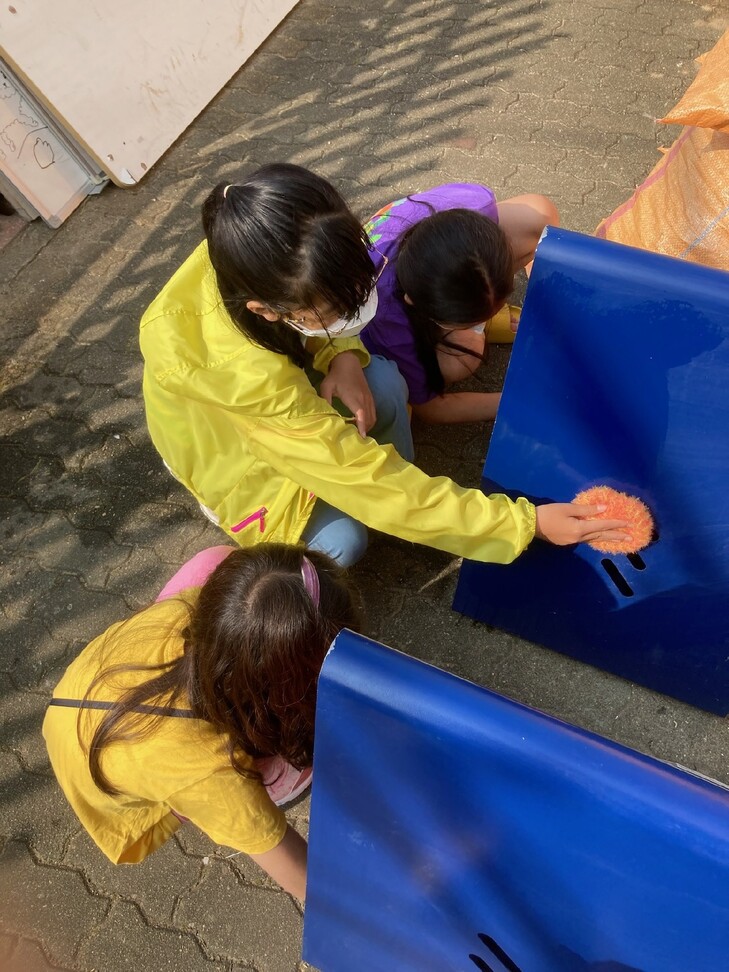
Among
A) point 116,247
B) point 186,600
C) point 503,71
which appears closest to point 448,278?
point 186,600

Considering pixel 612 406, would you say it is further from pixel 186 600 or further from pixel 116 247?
pixel 116 247

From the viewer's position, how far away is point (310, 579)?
3.24ft

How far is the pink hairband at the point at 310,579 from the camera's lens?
3.19 ft

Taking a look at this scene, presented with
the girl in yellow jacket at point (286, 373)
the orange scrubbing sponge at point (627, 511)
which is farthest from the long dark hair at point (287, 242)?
the orange scrubbing sponge at point (627, 511)

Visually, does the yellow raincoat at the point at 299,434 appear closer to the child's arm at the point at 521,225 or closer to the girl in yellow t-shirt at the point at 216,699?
the girl in yellow t-shirt at the point at 216,699

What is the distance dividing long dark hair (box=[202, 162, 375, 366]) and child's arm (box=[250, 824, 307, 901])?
85cm

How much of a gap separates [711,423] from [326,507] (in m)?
0.82

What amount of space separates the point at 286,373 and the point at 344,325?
5.5 inches

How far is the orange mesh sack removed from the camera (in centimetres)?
148

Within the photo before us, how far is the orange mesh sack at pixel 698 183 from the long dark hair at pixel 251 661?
43.8 inches

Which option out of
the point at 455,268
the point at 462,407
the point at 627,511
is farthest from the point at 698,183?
the point at 627,511

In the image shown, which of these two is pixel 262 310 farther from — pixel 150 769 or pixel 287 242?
pixel 150 769

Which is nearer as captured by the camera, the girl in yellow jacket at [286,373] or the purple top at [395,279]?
the girl in yellow jacket at [286,373]

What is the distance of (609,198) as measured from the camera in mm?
2414
